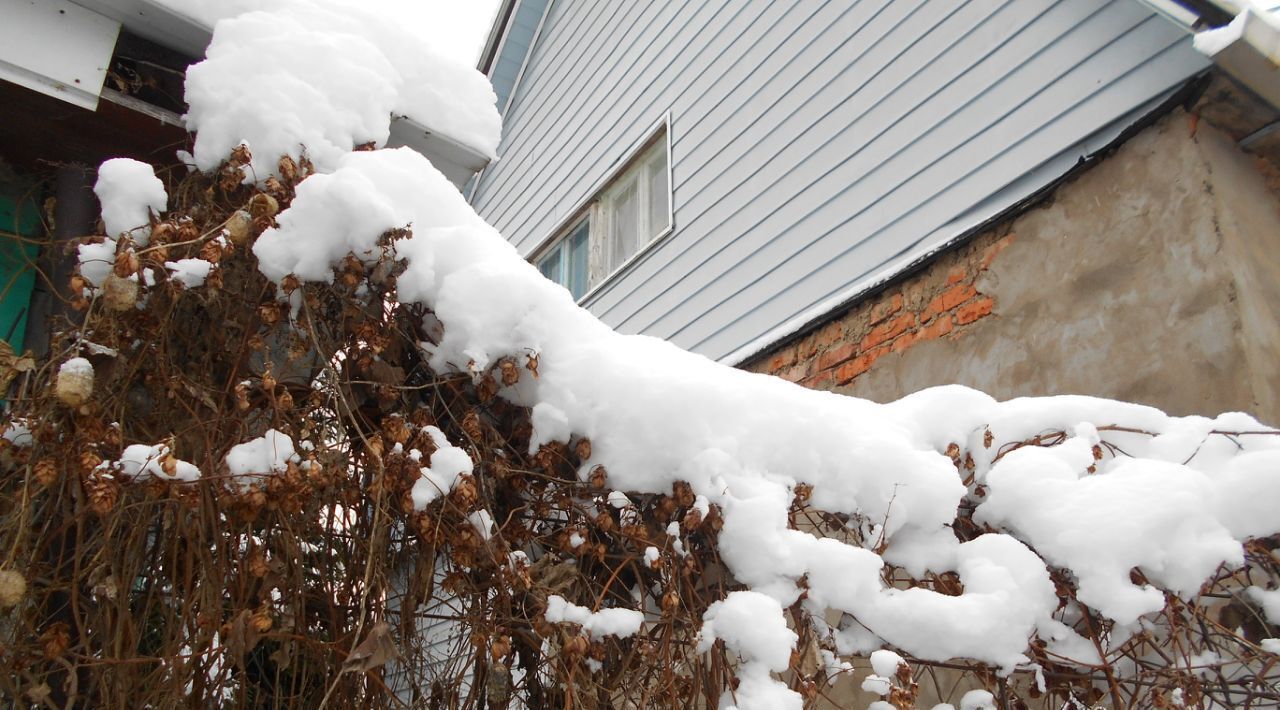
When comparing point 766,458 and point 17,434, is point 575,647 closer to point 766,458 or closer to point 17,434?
point 766,458

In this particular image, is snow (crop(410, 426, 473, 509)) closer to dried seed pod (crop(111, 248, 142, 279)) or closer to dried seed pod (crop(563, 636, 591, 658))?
dried seed pod (crop(563, 636, 591, 658))

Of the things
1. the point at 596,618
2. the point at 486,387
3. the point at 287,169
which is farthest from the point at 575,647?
the point at 287,169

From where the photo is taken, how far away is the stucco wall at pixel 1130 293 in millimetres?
2596

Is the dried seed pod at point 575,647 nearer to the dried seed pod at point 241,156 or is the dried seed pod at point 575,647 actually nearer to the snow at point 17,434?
the snow at point 17,434

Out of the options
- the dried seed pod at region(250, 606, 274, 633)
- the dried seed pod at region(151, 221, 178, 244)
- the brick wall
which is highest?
the brick wall

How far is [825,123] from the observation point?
14.8ft

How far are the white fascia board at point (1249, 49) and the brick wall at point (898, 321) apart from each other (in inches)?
38.8

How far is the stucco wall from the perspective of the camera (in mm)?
2596

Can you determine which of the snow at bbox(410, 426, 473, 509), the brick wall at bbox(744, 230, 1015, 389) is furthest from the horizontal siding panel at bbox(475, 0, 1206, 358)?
the snow at bbox(410, 426, 473, 509)

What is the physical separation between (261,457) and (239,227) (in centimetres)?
50

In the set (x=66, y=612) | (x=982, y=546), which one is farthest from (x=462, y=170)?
(x=982, y=546)

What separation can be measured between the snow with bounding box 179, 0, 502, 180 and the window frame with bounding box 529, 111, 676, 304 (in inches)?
128

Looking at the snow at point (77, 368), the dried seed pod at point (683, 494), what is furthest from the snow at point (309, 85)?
the dried seed pod at point (683, 494)

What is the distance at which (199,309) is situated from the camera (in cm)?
174
